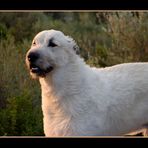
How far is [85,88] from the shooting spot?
7000 mm

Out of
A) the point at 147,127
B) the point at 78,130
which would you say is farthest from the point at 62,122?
the point at 147,127

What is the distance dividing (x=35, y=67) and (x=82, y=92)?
66 cm

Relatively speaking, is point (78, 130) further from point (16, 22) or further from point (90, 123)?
point (16, 22)

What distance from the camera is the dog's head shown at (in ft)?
21.7

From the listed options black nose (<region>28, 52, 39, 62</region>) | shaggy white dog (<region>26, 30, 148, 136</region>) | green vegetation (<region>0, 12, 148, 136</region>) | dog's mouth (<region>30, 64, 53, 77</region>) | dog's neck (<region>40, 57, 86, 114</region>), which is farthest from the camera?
green vegetation (<region>0, 12, 148, 136</region>)

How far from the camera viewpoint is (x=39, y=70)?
6.70 m

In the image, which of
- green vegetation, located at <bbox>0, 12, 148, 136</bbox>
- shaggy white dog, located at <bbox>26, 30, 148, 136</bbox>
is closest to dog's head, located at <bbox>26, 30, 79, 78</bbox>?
shaggy white dog, located at <bbox>26, 30, 148, 136</bbox>

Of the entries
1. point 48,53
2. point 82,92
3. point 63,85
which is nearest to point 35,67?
point 48,53

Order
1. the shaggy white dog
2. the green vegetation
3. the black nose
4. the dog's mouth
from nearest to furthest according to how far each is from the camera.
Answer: the black nose, the dog's mouth, the shaggy white dog, the green vegetation

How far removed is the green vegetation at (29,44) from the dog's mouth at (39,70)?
1.34m

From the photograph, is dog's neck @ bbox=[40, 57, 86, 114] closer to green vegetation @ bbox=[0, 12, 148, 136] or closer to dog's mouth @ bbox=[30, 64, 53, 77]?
dog's mouth @ bbox=[30, 64, 53, 77]

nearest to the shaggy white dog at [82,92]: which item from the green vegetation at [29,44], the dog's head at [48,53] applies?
the dog's head at [48,53]

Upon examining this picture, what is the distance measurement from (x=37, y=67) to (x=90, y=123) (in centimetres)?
87

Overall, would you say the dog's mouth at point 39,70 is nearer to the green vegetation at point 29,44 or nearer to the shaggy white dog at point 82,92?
the shaggy white dog at point 82,92
